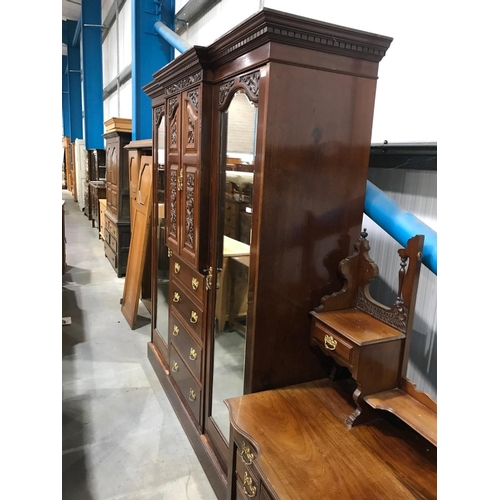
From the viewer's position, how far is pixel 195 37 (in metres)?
4.25

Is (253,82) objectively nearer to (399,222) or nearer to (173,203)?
(399,222)

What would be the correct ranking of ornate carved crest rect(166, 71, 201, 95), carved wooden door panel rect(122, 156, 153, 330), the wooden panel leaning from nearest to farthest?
the wooden panel leaning < ornate carved crest rect(166, 71, 201, 95) < carved wooden door panel rect(122, 156, 153, 330)

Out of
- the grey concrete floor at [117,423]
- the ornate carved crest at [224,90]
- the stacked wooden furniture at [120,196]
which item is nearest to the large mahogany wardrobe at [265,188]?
the ornate carved crest at [224,90]

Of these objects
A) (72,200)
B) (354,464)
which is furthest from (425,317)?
(72,200)

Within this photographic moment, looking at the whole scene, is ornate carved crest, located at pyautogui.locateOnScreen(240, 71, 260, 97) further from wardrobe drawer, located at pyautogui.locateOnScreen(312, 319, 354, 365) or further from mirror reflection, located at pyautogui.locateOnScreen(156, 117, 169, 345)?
mirror reflection, located at pyautogui.locateOnScreen(156, 117, 169, 345)

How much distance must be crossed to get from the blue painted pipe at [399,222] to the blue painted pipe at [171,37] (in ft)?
11.0

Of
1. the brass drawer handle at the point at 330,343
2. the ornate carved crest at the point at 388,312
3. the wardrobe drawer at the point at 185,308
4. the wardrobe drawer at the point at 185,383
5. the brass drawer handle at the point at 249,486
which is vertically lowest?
the wardrobe drawer at the point at 185,383

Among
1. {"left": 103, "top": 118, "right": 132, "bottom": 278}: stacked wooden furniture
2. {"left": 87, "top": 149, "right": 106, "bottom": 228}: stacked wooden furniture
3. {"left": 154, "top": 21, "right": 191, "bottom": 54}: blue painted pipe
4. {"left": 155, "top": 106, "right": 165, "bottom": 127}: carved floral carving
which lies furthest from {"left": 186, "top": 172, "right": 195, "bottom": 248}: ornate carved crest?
{"left": 87, "top": 149, "right": 106, "bottom": 228}: stacked wooden furniture

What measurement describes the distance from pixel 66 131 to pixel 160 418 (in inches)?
589

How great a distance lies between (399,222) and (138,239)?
282cm

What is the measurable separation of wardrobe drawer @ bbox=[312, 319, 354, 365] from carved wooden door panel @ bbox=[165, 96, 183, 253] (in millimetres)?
1019

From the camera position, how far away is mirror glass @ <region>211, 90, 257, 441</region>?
1.52 metres

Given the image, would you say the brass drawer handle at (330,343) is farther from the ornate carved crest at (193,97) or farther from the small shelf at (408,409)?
the ornate carved crest at (193,97)

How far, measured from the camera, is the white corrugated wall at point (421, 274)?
1.57m
